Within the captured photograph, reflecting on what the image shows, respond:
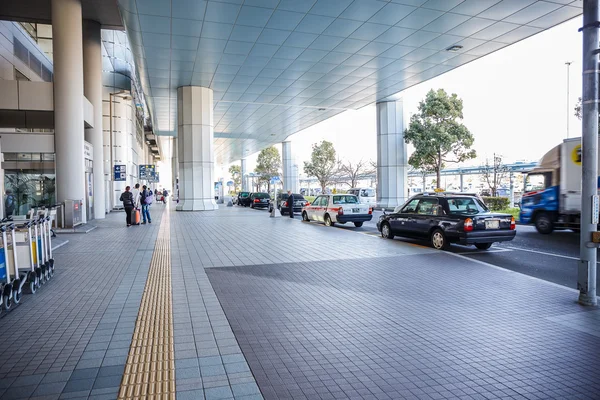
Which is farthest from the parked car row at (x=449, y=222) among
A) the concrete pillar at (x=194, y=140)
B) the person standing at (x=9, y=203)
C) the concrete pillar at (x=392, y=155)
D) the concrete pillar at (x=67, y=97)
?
the concrete pillar at (x=194, y=140)

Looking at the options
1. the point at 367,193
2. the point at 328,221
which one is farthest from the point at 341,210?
the point at 367,193

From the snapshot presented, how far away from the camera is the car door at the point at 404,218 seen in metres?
12.7

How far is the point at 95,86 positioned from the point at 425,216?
18.5m

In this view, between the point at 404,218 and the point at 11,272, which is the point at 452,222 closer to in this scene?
the point at 404,218

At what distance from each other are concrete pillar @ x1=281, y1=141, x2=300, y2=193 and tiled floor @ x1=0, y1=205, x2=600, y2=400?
143ft

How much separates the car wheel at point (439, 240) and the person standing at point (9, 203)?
15187mm

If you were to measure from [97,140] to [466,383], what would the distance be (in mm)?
23023

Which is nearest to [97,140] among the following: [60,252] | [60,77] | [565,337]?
[60,77]

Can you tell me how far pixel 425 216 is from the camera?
39.7 feet

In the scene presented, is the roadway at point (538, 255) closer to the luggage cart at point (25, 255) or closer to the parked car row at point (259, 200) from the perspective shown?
the luggage cart at point (25, 255)

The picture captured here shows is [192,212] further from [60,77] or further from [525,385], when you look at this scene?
[525,385]

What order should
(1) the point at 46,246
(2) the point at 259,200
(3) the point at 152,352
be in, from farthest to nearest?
(2) the point at 259,200
(1) the point at 46,246
(3) the point at 152,352

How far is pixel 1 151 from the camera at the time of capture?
15797 millimetres

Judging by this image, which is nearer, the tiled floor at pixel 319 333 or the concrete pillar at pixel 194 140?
the tiled floor at pixel 319 333
